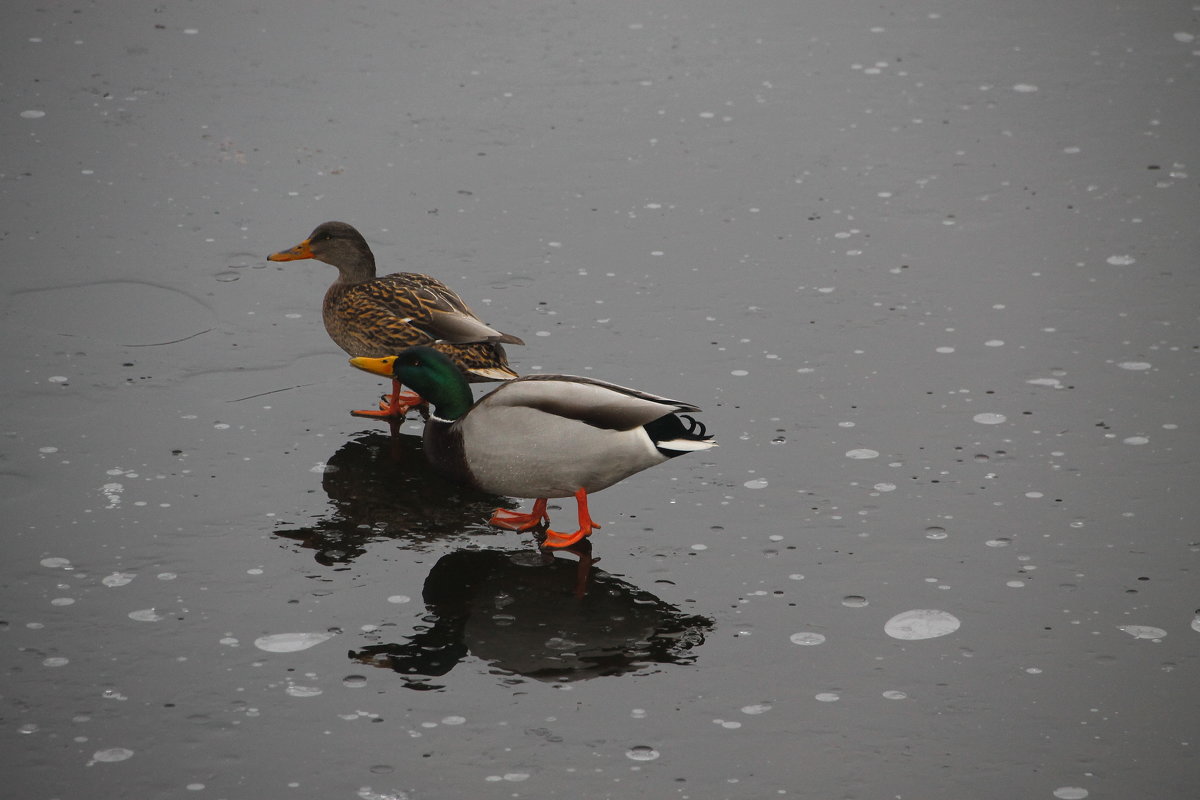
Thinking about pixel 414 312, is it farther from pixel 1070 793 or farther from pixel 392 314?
pixel 1070 793

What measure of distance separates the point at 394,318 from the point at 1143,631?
3.77 meters

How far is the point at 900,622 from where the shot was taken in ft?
18.2

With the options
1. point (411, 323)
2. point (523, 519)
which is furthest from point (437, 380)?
point (411, 323)

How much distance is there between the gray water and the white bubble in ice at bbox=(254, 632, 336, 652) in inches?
0.7

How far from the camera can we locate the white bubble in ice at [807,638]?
5398 millimetres

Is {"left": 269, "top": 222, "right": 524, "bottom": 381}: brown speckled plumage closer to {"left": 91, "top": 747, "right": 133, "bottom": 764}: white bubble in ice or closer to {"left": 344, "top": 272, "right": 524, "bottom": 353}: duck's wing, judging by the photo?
{"left": 344, "top": 272, "right": 524, "bottom": 353}: duck's wing

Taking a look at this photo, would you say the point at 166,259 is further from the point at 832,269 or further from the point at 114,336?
the point at 832,269

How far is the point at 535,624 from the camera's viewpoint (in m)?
5.52

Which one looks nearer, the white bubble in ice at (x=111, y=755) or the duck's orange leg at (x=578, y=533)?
the white bubble in ice at (x=111, y=755)

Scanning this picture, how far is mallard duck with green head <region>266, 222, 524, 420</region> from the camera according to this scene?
6836 mm

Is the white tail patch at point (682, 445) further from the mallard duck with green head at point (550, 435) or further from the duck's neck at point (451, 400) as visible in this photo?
the duck's neck at point (451, 400)

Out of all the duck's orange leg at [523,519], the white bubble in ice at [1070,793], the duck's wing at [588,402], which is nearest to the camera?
the white bubble in ice at [1070,793]

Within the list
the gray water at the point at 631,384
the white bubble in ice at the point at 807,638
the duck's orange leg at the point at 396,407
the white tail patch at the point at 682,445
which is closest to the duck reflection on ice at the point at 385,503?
the gray water at the point at 631,384

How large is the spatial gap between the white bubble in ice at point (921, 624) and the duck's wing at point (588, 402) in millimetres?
1175
